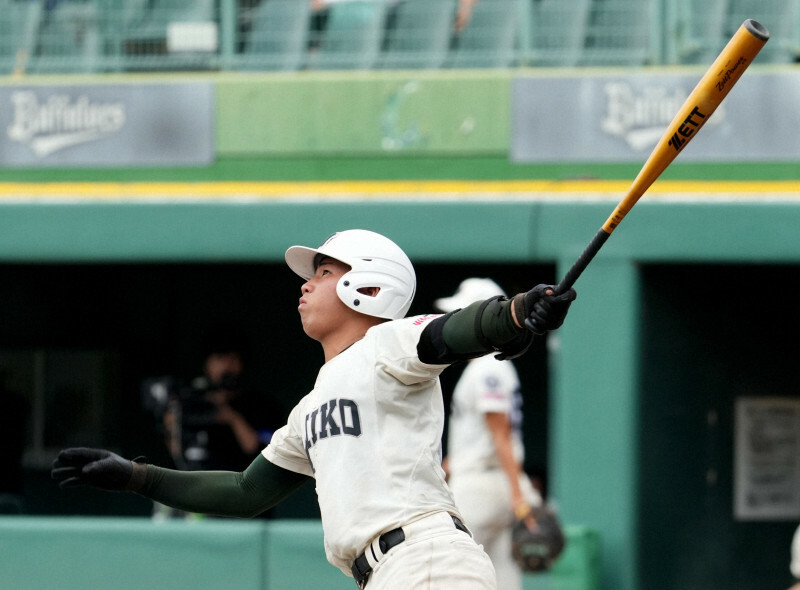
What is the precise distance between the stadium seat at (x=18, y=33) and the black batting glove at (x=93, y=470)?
6157 mm

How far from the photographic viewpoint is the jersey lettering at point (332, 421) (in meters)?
3.43

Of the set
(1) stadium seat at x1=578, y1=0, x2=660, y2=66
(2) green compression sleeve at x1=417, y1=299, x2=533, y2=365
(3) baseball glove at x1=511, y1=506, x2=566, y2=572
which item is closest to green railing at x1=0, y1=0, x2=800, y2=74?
(1) stadium seat at x1=578, y1=0, x2=660, y2=66

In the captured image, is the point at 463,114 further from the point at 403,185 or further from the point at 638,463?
the point at 638,463

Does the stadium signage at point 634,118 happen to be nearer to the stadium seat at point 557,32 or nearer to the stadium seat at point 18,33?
the stadium seat at point 557,32

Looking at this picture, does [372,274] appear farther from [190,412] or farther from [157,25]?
[157,25]

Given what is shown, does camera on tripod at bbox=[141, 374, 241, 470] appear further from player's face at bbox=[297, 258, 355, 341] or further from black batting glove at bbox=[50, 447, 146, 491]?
player's face at bbox=[297, 258, 355, 341]

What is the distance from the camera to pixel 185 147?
29.3 ft

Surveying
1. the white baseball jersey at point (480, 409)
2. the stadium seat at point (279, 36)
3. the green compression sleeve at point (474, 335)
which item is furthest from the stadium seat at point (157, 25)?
the green compression sleeve at point (474, 335)

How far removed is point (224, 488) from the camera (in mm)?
3865

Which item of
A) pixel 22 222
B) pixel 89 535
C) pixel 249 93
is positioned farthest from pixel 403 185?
pixel 89 535

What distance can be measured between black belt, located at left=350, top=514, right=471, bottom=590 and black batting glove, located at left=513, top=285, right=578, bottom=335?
665mm

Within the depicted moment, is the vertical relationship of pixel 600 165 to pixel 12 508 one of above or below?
above

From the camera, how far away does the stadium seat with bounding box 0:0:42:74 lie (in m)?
9.38

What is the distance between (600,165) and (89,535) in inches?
141
